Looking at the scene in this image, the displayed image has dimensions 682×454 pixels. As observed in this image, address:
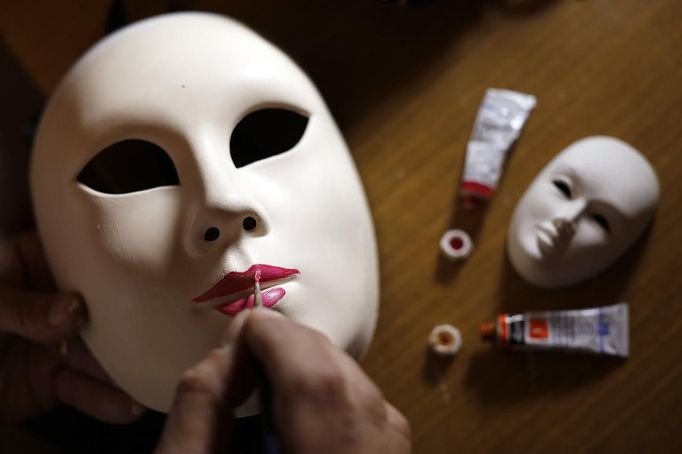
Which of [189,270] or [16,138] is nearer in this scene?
[189,270]

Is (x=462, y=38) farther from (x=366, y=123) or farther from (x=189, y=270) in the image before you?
(x=189, y=270)

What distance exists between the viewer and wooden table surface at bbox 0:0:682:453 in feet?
3.32

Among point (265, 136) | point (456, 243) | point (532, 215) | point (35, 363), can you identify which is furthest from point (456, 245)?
point (35, 363)

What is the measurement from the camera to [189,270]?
73 centimetres

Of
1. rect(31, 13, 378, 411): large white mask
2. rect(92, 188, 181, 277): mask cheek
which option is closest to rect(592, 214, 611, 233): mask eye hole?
rect(31, 13, 378, 411): large white mask

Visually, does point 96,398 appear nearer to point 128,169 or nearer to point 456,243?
point 128,169

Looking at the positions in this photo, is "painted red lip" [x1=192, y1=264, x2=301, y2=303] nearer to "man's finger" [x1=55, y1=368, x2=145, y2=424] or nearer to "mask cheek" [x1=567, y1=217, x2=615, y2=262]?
"man's finger" [x1=55, y1=368, x2=145, y2=424]

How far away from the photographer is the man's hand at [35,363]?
89 centimetres

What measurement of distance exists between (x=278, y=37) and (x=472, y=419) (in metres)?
0.76

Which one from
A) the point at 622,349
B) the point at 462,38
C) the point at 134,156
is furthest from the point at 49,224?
the point at 622,349

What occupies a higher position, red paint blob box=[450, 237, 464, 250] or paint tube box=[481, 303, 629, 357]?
red paint blob box=[450, 237, 464, 250]

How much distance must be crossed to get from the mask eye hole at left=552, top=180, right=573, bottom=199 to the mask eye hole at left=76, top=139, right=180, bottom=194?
598 mm

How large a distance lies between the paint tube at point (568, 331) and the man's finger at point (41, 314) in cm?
62

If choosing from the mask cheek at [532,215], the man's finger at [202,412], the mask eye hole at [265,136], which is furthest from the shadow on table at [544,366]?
the man's finger at [202,412]
